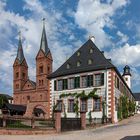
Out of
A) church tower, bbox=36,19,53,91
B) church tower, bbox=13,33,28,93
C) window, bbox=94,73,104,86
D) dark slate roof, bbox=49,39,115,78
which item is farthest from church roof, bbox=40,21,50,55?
window, bbox=94,73,104,86

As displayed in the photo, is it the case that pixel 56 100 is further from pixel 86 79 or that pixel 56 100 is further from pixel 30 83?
pixel 30 83

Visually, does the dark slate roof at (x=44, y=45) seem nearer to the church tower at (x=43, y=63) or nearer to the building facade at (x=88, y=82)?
the church tower at (x=43, y=63)

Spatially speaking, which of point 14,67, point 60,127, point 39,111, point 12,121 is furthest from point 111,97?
point 14,67

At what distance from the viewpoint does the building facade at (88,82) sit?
136 ft

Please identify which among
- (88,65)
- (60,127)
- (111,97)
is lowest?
(60,127)

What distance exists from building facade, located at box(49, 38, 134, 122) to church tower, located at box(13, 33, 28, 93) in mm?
36361

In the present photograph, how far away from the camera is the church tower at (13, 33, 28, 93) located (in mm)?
82400

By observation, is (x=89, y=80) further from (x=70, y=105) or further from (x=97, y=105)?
(x=70, y=105)

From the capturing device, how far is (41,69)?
78.5 meters

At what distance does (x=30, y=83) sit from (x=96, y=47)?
3620 cm

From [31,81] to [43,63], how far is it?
558cm

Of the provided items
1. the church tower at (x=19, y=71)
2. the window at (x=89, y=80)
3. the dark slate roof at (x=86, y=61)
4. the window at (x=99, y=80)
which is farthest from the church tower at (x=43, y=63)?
the window at (x=99, y=80)

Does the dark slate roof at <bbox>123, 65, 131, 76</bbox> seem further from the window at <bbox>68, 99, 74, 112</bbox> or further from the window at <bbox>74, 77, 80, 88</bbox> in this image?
the window at <bbox>68, 99, 74, 112</bbox>

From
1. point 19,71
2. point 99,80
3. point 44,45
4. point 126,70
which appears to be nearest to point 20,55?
point 19,71
